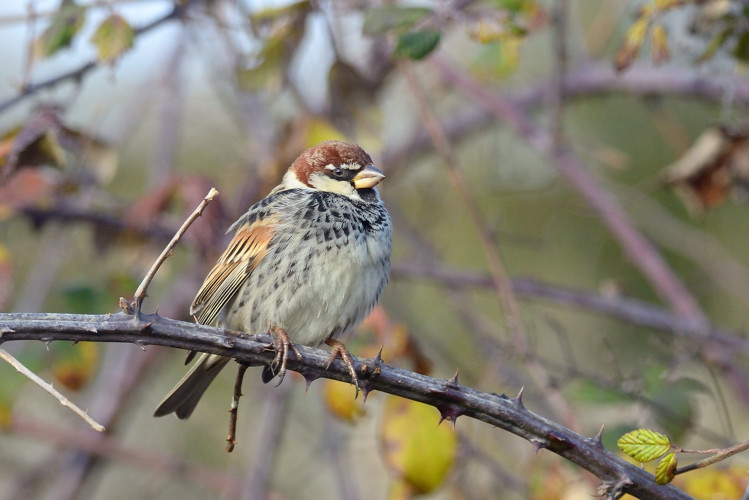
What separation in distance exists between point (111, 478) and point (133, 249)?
3.98 m

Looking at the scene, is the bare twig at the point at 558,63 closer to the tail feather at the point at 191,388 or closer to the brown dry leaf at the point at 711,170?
the brown dry leaf at the point at 711,170

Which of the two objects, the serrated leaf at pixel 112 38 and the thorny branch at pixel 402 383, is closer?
the thorny branch at pixel 402 383

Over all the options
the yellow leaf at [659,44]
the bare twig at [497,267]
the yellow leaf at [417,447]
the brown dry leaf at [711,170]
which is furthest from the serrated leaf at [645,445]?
the brown dry leaf at [711,170]

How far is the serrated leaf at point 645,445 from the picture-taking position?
6.06 feet

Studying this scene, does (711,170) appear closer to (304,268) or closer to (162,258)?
(304,268)

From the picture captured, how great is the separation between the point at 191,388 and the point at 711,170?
2.30 metres

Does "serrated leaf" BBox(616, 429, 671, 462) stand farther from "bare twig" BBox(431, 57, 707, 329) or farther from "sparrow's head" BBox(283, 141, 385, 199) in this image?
"bare twig" BBox(431, 57, 707, 329)

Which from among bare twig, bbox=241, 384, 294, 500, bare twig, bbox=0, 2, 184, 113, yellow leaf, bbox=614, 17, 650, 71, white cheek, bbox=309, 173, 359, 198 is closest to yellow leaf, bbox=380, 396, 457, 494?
white cheek, bbox=309, 173, 359, 198

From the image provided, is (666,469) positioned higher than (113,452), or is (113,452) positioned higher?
(666,469)

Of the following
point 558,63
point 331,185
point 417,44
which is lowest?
point 331,185

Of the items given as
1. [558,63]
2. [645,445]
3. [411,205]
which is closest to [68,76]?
[558,63]

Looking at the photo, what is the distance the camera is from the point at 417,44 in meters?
2.80

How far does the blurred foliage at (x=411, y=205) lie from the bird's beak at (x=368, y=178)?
43 cm

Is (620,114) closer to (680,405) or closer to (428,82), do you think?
(428,82)
